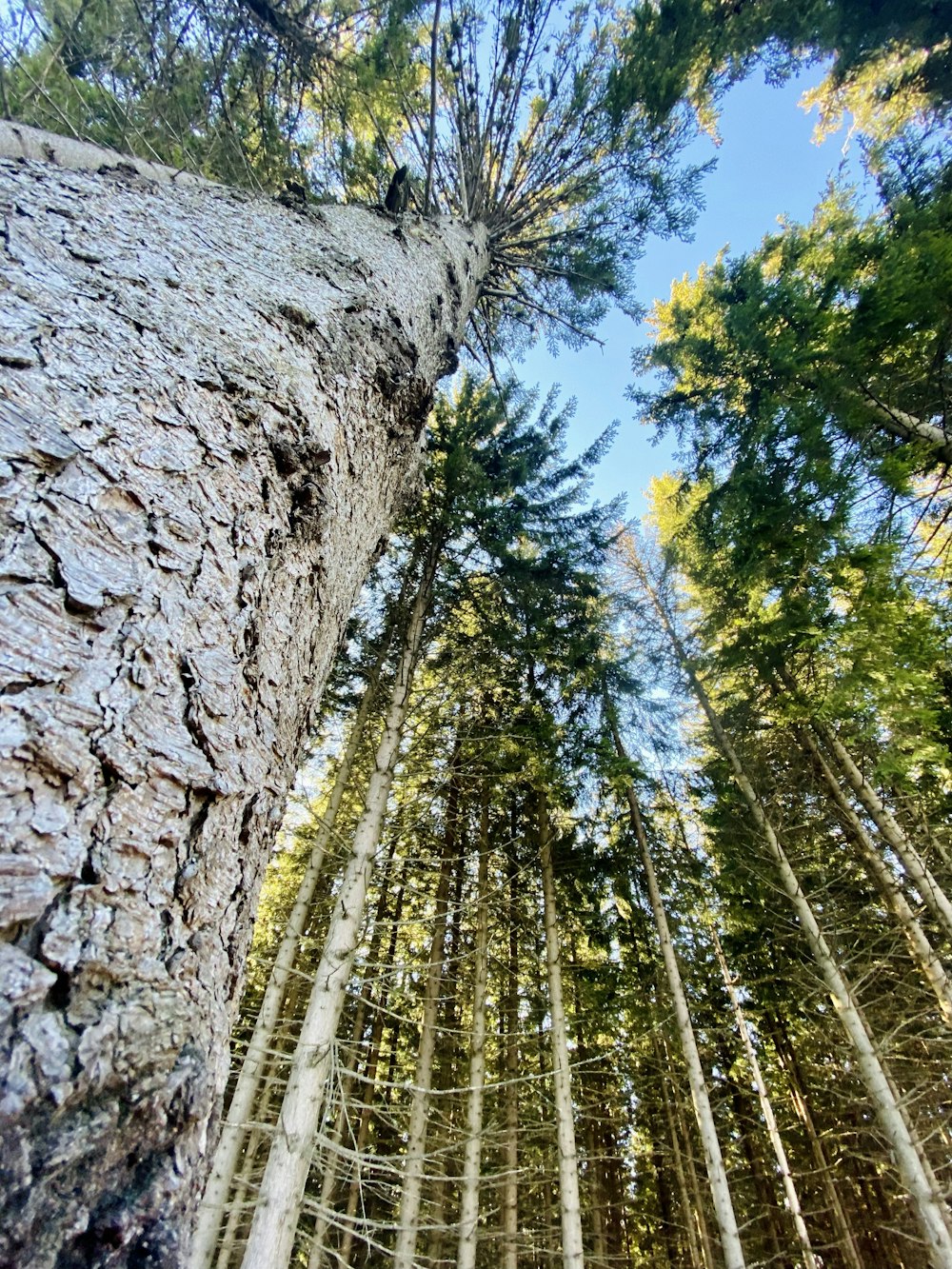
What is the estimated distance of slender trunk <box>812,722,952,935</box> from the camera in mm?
5887

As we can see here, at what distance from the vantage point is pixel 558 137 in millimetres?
6141

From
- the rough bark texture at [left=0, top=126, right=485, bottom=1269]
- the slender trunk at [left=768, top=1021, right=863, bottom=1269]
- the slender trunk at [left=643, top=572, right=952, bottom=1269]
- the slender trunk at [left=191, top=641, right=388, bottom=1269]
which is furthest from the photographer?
the slender trunk at [left=768, top=1021, right=863, bottom=1269]

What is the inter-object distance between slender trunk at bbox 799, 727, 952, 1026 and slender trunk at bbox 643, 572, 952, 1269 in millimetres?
796

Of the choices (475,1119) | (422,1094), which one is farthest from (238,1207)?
(475,1119)

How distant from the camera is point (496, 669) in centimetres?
769

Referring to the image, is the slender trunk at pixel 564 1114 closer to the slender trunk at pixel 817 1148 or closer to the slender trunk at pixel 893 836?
the slender trunk at pixel 893 836

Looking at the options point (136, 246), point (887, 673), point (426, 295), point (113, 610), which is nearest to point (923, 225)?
point (887, 673)

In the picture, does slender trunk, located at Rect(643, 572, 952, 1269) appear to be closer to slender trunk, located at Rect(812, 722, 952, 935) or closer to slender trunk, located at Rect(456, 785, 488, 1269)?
slender trunk, located at Rect(812, 722, 952, 935)

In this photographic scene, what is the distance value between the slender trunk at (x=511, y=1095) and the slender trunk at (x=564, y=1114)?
2.17 ft

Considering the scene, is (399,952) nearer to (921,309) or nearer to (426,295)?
(426,295)

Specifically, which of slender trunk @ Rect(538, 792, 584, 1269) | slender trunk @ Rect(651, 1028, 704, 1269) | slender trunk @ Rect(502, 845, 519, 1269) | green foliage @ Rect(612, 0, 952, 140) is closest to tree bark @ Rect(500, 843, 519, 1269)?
slender trunk @ Rect(502, 845, 519, 1269)

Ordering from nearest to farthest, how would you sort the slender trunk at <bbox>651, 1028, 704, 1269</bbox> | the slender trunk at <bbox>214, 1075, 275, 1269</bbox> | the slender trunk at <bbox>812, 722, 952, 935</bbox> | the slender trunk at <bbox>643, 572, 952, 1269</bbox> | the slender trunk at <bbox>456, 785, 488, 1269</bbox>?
the slender trunk at <bbox>214, 1075, 275, 1269</bbox> < the slender trunk at <bbox>643, 572, 952, 1269</bbox> < the slender trunk at <bbox>812, 722, 952, 935</bbox> < the slender trunk at <bbox>456, 785, 488, 1269</bbox> < the slender trunk at <bbox>651, 1028, 704, 1269</bbox>

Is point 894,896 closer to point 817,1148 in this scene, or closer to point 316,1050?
point 316,1050

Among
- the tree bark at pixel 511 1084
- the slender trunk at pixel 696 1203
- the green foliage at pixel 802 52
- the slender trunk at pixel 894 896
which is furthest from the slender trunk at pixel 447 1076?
the green foliage at pixel 802 52
